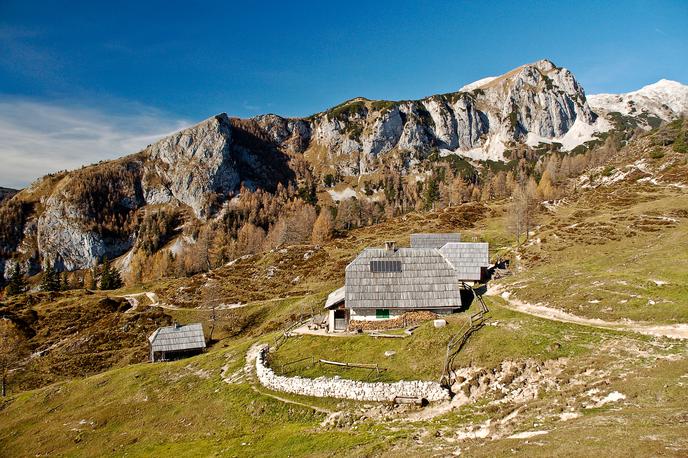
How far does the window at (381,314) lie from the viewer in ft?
158

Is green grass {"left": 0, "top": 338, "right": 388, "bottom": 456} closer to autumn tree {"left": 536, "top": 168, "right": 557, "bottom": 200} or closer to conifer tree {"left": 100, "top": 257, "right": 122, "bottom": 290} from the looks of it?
conifer tree {"left": 100, "top": 257, "right": 122, "bottom": 290}

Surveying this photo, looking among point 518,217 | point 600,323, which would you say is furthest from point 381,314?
point 518,217

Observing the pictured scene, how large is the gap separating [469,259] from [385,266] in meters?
23.1

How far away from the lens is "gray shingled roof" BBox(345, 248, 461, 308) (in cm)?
4816

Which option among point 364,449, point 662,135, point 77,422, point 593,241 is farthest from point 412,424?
point 662,135

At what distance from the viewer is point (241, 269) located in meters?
128

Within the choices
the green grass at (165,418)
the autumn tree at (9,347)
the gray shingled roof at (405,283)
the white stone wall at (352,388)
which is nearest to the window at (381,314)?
the gray shingled roof at (405,283)

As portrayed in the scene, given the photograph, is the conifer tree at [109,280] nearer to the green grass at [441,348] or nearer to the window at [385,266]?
the green grass at [441,348]

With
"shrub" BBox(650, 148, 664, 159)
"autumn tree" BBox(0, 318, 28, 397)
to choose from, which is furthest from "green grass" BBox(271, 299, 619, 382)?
"shrub" BBox(650, 148, 664, 159)

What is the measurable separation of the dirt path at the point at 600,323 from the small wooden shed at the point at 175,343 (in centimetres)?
5002

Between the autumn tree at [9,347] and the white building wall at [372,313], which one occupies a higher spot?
the white building wall at [372,313]

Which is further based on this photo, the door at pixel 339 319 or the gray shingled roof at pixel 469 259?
the gray shingled roof at pixel 469 259

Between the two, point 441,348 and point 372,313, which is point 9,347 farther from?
point 441,348

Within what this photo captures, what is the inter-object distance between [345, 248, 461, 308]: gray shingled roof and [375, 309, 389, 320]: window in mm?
864
